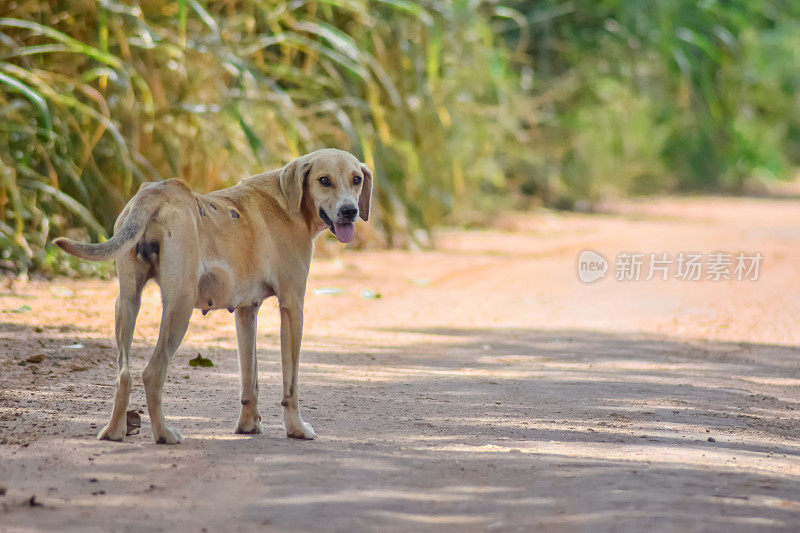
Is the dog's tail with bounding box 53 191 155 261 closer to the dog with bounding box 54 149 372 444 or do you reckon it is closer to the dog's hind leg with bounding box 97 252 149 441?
the dog with bounding box 54 149 372 444

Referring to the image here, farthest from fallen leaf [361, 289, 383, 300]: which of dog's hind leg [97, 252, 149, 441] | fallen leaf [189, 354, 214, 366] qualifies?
dog's hind leg [97, 252, 149, 441]

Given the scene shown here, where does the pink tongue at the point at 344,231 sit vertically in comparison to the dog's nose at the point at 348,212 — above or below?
below

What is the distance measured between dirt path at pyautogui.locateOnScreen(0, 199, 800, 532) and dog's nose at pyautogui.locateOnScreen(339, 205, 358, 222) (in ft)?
3.12

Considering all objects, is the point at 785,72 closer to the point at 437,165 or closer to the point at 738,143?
the point at 738,143

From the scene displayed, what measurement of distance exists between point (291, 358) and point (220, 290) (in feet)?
1.41

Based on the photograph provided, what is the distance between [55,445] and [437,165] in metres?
9.07

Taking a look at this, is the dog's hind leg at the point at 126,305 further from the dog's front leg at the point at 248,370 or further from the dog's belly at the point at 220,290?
the dog's front leg at the point at 248,370

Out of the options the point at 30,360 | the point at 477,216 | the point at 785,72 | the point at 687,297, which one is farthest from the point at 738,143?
the point at 30,360

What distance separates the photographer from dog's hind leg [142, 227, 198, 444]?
13.3ft

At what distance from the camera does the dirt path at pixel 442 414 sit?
3.51 m

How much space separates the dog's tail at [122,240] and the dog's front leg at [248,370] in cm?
64

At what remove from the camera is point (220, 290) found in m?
4.25

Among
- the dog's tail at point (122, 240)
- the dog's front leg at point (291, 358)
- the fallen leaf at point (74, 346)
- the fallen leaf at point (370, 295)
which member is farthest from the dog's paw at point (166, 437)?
the fallen leaf at point (370, 295)

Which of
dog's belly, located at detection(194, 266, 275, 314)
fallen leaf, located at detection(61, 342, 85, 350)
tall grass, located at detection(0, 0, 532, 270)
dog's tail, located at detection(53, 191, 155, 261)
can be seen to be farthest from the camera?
tall grass, located at detection(0, 0, 532, 270)
